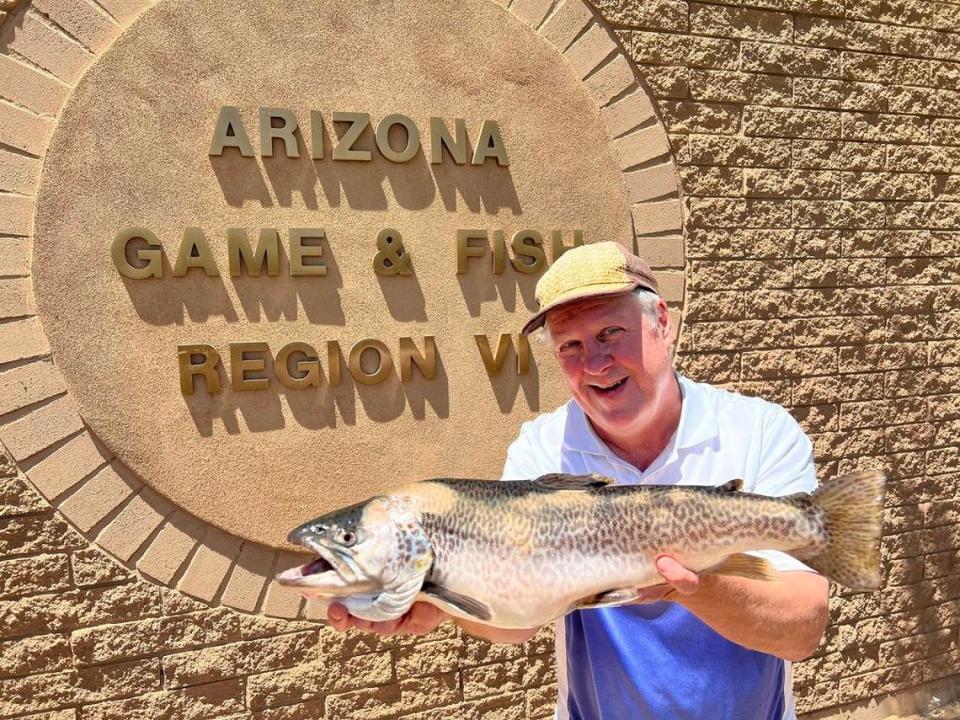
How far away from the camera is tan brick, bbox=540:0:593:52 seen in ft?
12.0

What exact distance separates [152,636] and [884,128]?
182 inches

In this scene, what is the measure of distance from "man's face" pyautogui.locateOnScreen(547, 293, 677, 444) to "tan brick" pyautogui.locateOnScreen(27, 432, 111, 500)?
2.13 m

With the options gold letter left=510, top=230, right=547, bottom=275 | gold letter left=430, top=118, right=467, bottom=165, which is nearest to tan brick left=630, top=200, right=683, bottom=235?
gold letter left=510, top=230, right=547, bottom=275

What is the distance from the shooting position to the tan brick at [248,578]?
128 inches

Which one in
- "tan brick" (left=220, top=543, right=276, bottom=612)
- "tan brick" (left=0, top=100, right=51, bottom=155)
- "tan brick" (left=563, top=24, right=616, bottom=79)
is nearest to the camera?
"tan brick" (left=0, top=100, right=51, bottom=155)

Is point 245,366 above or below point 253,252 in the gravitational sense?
below

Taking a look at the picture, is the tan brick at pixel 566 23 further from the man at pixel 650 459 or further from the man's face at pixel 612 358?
the man's face at pixel 612 358

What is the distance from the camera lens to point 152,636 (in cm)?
314

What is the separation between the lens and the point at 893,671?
446 centimetres

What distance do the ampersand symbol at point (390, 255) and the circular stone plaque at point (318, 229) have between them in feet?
0.05

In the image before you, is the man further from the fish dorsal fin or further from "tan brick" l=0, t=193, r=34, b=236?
"tan brick" l=0, t=193, r=34, b=236

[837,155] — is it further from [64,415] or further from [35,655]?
[35,655]

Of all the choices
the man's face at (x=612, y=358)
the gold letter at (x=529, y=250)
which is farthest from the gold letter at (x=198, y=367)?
the man's face at (x=612, y=358)

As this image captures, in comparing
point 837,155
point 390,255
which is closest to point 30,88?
point 390,255
